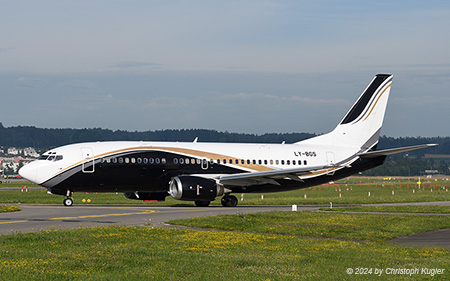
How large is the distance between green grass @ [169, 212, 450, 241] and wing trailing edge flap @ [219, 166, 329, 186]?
840 cm

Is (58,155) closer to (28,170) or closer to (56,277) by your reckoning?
(28,170)

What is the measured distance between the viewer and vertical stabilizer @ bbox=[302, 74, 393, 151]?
49.1 meters

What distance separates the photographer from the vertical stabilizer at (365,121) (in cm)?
4912

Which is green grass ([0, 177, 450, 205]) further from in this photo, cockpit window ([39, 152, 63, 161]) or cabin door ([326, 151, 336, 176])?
cockpit window ([39, 152, 63, 161])

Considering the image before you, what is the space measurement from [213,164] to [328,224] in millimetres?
15441

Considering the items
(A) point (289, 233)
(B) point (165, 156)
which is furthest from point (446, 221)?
(B) point (165, 156)

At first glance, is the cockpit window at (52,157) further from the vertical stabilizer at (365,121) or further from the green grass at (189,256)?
the vertical stabilizer at (365,121)

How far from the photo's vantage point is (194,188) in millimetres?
40344

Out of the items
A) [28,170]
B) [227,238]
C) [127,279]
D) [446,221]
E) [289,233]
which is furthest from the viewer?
[28,170]

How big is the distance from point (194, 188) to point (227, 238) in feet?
57.3

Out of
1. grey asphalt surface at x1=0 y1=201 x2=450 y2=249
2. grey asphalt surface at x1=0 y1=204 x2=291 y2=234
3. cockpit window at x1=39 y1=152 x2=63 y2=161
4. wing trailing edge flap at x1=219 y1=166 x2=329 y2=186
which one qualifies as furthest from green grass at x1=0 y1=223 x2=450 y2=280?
wing trailing edge flap at x1=219 y1=166 x2=329 y2=186

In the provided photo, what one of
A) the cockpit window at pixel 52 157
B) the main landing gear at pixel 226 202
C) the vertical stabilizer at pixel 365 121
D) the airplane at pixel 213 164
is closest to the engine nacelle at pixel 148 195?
the airplane at pixel 213 164

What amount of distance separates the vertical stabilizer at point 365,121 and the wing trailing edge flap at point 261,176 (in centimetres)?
692

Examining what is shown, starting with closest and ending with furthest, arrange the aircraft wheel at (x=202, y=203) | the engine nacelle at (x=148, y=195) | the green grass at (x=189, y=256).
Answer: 1. the green grass at (x=189, y=256)
2. the aircraft wheel at (x=202, y=203)
3. the engine nacelle at (x=148, y=195)
